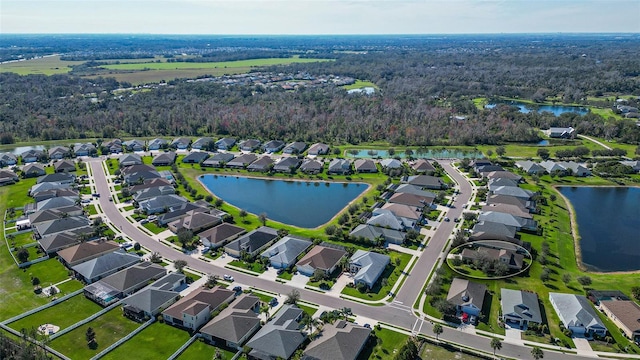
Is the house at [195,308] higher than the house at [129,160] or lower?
lower

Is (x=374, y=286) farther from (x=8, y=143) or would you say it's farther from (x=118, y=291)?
(x=8, y=143)

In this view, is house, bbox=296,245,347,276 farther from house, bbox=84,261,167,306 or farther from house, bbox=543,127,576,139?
house, bbox=543,127,576,139

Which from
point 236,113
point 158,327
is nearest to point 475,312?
point 158,327

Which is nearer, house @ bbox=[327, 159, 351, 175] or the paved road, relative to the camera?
the paved road

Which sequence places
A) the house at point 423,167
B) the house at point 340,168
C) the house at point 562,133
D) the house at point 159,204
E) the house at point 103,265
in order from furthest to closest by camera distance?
the house at point 562,133
the house at point 340,168
the house at point 423,167
the house at point 159,204
the house at point 103,265

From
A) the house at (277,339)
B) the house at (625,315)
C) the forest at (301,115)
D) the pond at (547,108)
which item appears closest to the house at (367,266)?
the house at (277,339)

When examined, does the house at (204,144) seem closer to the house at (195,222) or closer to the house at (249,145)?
the house at (249,145)

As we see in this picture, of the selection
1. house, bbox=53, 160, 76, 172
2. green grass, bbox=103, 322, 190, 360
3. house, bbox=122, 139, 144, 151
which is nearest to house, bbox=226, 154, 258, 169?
house, bbox=122, 139, 144, 151
